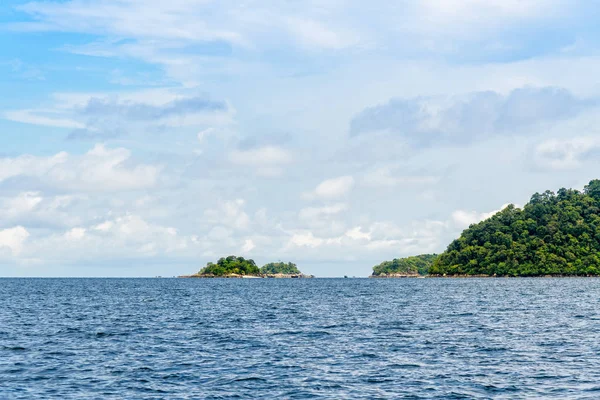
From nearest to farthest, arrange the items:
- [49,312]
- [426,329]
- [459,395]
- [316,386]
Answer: [459,395] < [316,386] < [426,329] < [49,312]

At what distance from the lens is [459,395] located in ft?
120

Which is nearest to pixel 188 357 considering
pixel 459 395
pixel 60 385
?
pixel 60 385

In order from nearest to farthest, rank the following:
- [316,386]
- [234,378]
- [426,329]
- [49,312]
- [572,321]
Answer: [316,386] → [234,378] → [426,329] → [572,321] → [49,312]

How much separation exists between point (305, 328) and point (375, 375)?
30610 mm

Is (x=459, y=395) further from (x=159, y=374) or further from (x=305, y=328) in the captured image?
(x=305, y=328)

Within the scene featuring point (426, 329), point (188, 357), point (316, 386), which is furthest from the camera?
point (426, 329)

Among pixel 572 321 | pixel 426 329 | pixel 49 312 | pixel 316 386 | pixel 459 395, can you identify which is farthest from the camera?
pixel 49 312

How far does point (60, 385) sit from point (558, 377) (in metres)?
31.3

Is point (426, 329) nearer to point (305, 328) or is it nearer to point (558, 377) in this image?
point (305, 328)

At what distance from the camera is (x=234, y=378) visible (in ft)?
138

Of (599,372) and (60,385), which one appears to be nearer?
(60,385)

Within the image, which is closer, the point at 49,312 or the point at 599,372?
Answer: the point at 599,372

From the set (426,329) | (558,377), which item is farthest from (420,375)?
(426,329)

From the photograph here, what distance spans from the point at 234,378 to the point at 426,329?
1326 inches
